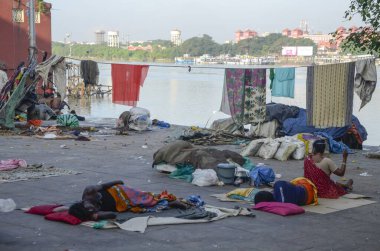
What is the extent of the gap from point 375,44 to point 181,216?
5.20 metres

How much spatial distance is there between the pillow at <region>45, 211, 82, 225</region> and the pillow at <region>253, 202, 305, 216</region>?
7.02ft

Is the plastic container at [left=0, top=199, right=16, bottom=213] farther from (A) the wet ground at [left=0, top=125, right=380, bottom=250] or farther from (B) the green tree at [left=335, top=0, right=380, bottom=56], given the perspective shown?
(B) the green tree at [left=335, top=0, right=380, bottom=56]

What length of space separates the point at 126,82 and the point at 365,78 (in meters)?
7.17

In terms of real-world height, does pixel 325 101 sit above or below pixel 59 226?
above

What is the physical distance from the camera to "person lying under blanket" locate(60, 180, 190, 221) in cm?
625

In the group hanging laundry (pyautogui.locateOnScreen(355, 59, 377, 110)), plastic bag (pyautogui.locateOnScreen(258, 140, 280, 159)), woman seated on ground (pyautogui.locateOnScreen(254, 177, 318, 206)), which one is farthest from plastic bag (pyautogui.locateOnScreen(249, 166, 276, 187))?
hanging laundry (pyautogui.locateOnScreen(355, 59, 377, 110))

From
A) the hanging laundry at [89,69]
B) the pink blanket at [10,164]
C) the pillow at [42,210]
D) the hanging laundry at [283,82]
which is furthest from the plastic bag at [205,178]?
the hanging laundry at [89,69]

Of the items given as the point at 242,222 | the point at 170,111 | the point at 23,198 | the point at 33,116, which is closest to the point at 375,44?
the point at 242,222

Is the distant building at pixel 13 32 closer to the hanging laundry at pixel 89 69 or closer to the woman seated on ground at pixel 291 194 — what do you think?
the hanging laundry at pixel 89 69

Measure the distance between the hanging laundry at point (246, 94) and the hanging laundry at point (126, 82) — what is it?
10.9ft

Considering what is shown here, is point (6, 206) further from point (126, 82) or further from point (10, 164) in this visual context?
point (126, 82)

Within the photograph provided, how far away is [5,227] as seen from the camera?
5996mm

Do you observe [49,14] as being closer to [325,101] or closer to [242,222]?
[325,101]

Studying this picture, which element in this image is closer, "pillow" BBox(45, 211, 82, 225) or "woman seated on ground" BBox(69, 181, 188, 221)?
"pillow" BBox(45, 211, 82, 225)
